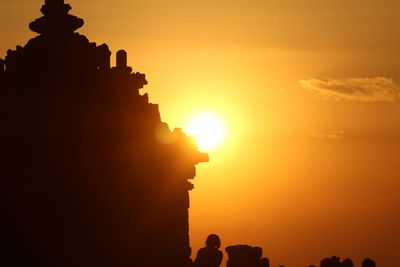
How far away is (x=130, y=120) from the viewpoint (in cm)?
3900

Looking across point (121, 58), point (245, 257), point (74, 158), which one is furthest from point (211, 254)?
point (74, 158)

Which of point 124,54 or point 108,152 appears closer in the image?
point 108,152

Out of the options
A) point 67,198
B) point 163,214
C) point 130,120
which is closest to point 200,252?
point 163,214

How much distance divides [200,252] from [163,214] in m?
3.88

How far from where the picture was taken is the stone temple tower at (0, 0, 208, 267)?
113ft

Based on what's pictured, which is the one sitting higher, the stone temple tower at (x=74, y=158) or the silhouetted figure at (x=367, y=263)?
the stone temple tower at (x=74, y=158)

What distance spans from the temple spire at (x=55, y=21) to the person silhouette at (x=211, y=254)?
10.2 m

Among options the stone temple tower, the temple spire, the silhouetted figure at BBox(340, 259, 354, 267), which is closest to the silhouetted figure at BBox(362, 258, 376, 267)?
the silhouetted figure at BBox(340, 259, 354, 267)

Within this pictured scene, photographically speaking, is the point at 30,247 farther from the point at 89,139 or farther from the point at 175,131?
the point at 175,131

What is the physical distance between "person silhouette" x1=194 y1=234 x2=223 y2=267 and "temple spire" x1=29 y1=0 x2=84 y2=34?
10.2m

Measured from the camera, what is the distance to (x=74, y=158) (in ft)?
117

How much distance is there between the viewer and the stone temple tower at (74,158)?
3434 centimetres

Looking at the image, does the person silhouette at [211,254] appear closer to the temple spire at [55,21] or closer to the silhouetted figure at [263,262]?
the silhouetted figure at [263,262]

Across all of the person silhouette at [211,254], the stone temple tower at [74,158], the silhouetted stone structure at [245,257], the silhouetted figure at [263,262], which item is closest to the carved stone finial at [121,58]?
the stone temple tower at [74,158]
